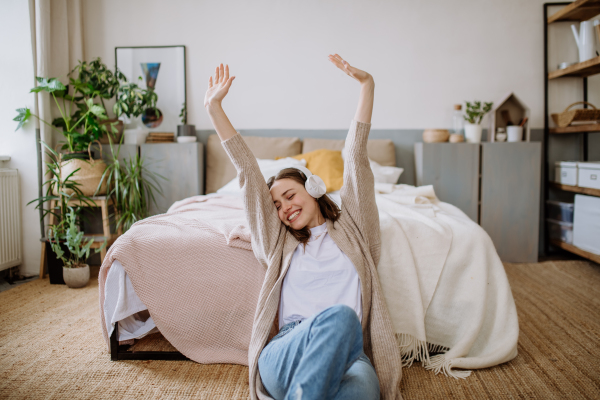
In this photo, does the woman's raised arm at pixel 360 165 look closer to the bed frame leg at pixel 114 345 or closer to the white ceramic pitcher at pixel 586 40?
the bed frame leg at pixel 114 345

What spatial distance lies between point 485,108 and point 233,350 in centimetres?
269

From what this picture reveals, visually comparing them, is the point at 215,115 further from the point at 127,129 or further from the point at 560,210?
the point at 560,210

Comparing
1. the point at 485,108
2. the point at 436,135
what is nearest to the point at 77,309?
the point at 436,135

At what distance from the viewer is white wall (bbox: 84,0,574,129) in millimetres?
3404

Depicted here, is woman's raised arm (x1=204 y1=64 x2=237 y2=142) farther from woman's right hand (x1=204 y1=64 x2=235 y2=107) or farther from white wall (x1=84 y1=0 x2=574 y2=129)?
white wall (x1=84 y1=0 x2=574 y2=129)

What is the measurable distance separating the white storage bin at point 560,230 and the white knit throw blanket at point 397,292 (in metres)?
1.99

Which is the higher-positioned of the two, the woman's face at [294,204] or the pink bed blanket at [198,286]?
the woman's face at [294,204]

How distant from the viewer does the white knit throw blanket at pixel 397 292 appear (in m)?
1.58

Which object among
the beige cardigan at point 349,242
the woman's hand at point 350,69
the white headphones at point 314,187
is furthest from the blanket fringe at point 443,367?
the woman's hand at point 350,69

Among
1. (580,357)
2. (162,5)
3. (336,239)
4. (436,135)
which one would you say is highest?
(162,5)

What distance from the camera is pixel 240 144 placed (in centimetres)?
142

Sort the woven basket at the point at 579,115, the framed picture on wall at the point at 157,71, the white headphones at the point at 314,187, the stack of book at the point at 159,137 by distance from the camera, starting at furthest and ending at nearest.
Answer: the framed picture on wall at the point at 157,71, the stack of book at the point at 159,137, the woven basket at the point at 579,115, the white headphones at the point at 314,187

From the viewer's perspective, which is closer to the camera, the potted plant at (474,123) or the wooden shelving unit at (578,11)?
the wooden shelving unit at (578,11)

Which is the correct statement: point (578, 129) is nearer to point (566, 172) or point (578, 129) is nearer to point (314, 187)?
point (566, 172)
